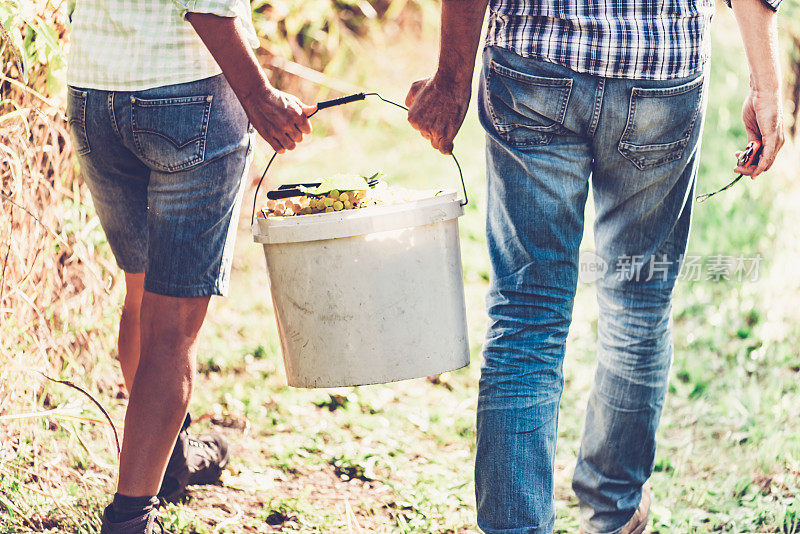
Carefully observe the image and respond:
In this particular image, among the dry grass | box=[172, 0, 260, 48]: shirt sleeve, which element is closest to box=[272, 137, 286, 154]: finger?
box=[172, 0, 260, 48]: shirt sleeve

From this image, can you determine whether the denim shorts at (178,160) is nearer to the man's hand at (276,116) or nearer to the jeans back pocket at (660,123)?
the man's hand at (276,116)

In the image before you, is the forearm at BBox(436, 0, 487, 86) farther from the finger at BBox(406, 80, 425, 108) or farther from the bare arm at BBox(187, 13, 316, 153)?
the bare arm at BBox(187, 13, 316, 153)

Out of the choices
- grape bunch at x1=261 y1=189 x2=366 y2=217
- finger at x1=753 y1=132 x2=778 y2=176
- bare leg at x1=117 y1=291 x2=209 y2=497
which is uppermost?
finger at x1=753 y1=132 x2=778 y2=176

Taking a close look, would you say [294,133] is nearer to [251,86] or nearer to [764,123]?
[251,86]

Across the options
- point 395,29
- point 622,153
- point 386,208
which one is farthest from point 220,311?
point 395,29

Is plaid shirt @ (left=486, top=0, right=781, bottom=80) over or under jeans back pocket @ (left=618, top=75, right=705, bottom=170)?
over

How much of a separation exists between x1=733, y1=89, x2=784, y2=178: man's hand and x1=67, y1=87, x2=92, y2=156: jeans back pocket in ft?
4.62

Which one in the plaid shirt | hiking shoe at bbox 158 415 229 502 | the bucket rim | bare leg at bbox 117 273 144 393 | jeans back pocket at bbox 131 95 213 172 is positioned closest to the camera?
the plaid shirt

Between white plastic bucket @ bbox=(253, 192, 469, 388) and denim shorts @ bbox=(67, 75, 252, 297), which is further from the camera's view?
white plastic bucket @ bbox=(253, 192, 469, 388)

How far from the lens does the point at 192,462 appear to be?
2.40 metres

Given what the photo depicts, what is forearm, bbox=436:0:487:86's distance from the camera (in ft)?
5.65

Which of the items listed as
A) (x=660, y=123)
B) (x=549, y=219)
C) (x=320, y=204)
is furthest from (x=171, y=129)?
(x=660, y=123)

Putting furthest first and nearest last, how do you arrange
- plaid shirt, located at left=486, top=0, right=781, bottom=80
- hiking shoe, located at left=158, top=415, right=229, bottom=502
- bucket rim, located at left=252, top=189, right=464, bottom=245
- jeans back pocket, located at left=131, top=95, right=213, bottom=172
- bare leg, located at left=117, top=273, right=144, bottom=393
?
hiking shoe, located at left=158, top=415, right=229, bottom=502
bare leg, located at left=117, top=273, right=144, bottom=393
bucket rim, located at left=252, top=189, right=464, bottom=245
jeans back pocket, located at left=131, top=95, right=213, bottom=172
plaid shirt, located at left=486, top=0, right=781, bottom=80

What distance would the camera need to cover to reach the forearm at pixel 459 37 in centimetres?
172
